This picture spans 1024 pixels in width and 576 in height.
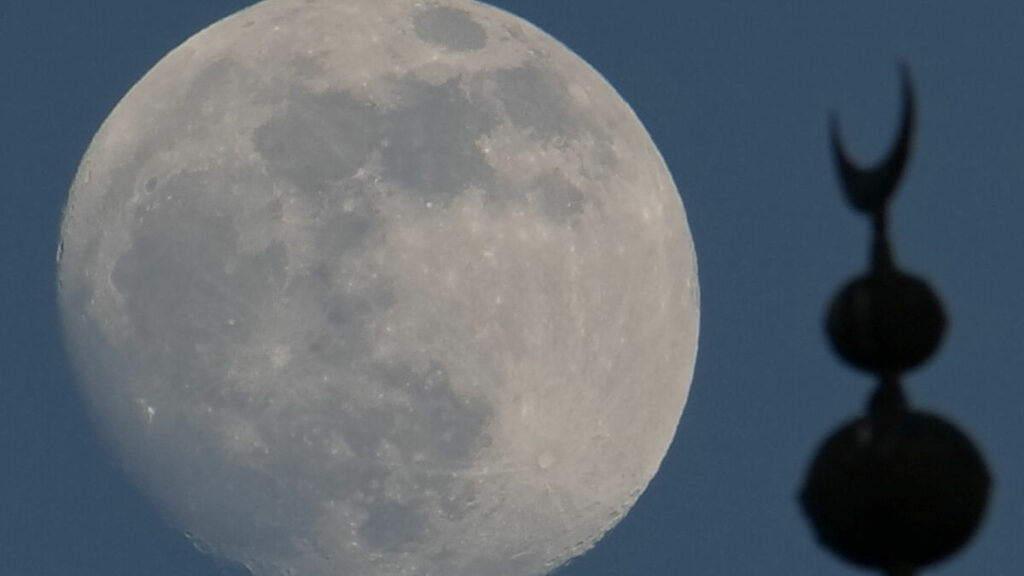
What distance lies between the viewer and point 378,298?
15008 mm

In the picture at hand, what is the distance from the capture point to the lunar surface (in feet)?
49.6

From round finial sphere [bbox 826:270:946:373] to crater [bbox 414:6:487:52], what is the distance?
28.7ft

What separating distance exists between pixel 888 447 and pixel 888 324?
49cm

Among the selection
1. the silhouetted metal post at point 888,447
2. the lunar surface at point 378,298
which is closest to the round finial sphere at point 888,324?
the silhouetted metal post at point 888,447

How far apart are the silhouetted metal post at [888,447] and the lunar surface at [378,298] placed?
23.6 feet

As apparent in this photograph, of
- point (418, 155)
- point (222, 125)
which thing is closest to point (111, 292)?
point (222, 125)

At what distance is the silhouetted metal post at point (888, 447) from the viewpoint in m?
7.95

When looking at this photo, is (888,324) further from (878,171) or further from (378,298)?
(378,298)

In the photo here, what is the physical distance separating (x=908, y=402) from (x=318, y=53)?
356 inches

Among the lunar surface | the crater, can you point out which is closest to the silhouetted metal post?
the lunar surface

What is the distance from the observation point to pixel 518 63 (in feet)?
54.2

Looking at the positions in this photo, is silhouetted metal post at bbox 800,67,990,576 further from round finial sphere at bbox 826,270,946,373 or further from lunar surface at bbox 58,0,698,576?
lunar surface at bbox 58,0,698,576

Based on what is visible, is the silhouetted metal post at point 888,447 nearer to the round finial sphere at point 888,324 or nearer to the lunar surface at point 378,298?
the round finial sphere at point 888,324

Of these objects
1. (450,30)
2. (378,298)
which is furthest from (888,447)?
(450,30)
